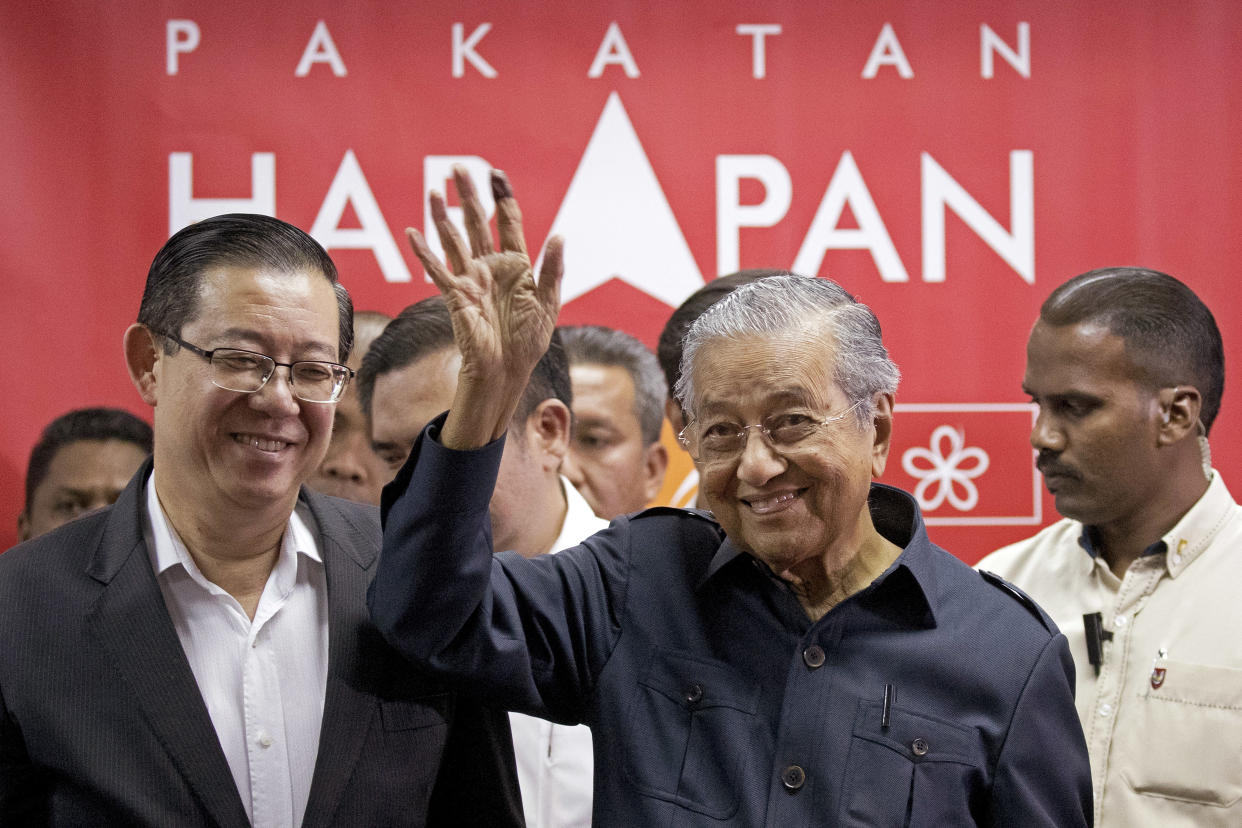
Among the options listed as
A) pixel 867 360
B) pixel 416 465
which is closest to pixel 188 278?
pixel 416 465

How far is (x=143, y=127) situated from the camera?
3.88m

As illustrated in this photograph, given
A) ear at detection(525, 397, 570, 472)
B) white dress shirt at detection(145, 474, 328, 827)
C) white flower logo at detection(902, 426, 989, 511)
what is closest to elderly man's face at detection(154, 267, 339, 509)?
white dress shirt at detection(145, 474, 328, 827)

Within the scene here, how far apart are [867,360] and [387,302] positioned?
2.33m

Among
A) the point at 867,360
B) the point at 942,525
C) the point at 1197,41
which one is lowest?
the point at 942,525

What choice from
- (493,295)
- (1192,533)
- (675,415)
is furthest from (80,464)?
(1192,533)

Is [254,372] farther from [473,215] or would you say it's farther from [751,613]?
[751,613]

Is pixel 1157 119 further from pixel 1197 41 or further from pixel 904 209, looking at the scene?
pixel 904 209

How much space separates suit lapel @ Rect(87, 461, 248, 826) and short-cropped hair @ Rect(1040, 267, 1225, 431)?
226 cm

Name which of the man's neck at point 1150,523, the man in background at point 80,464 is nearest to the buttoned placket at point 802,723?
the man's neck at point 1150,523

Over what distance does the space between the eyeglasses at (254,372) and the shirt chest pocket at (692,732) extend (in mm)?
652

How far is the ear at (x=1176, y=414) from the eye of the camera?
3006 mm

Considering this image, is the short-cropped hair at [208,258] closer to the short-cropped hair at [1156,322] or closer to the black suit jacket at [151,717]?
the black suit jacket at [151,717]

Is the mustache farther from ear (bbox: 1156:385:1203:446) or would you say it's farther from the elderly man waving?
the elderly man waving

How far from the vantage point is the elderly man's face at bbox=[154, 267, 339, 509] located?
6.08ft
